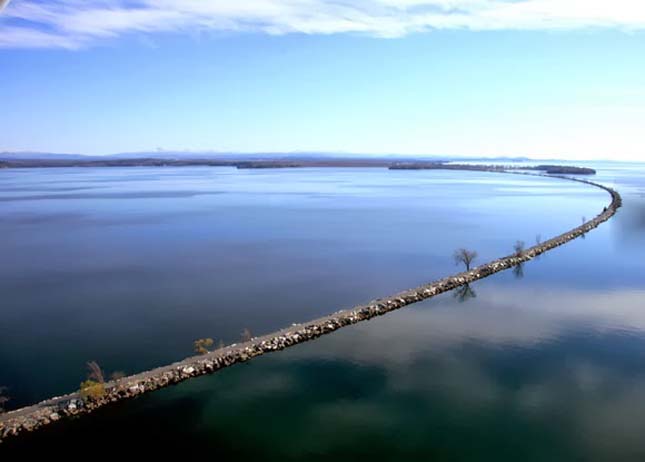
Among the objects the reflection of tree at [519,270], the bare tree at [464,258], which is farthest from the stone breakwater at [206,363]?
the reflection of tree at [519,270]

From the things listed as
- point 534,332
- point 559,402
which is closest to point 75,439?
point 559,402

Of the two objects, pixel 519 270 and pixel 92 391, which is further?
pixel 519 270

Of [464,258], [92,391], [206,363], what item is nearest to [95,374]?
[92,391]

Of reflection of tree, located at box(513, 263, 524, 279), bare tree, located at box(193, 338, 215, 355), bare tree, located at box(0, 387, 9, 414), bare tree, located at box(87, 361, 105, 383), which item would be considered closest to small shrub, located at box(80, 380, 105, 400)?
bare tree, located at box(87, 361, 105, 383)

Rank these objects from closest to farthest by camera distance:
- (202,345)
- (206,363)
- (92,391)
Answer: (92,391)
(206,363)
(202,345)

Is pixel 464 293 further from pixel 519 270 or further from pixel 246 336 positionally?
pixel 246 336

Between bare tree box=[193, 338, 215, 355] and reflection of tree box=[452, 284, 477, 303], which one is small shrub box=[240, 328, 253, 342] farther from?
reflection of tree box=[452, 284, 477, 303]

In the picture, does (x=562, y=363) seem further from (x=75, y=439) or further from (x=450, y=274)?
(x=75, y=439)
